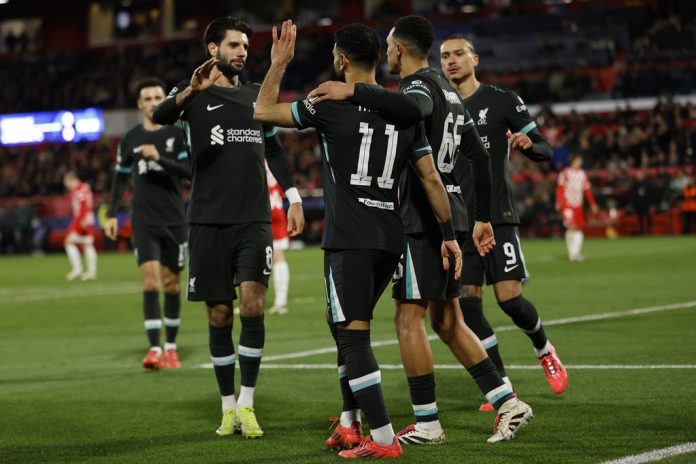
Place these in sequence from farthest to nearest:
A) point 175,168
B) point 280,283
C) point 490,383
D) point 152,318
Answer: point 280,283, point 152,318, point 175,168, point 490,383

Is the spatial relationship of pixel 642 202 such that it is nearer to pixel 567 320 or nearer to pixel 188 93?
pixel 567 320

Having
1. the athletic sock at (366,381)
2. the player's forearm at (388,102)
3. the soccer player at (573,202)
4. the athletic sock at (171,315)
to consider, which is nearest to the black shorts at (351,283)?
the athletic sock at (366,381)

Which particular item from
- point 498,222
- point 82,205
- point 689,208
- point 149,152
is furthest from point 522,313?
point 689,208

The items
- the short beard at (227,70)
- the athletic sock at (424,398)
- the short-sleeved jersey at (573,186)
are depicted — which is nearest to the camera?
the athletic sock at (424,398)

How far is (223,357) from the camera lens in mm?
7426

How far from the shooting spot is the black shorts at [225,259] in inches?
291

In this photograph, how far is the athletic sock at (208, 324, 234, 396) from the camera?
7.43 metres

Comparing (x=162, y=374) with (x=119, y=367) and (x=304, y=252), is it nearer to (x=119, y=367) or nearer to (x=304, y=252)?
(x=119, y=367)

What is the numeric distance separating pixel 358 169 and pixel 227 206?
162cm

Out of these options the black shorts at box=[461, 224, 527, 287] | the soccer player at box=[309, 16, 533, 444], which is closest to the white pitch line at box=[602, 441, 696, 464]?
the soccer player at box=[309, 16, 533, 444]

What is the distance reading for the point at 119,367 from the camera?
420 inches

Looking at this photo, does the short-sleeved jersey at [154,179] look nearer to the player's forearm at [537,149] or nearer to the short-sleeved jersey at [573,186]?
the player's forearm at [537,149]

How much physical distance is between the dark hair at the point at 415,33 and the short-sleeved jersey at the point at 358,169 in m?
0.62

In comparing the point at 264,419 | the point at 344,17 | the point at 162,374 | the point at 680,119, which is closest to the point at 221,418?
the point at 264,419
